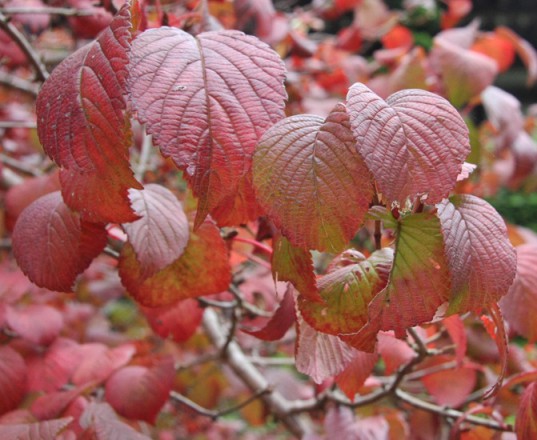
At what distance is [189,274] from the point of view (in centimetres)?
73

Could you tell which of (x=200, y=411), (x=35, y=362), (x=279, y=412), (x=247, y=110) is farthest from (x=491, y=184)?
(x=247, y=110)

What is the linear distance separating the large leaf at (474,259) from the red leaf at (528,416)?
0.23 meters

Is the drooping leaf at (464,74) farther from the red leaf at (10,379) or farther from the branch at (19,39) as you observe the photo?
the red leaf at (10,379)

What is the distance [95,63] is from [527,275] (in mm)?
607

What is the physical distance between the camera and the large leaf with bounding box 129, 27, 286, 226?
0.48 m

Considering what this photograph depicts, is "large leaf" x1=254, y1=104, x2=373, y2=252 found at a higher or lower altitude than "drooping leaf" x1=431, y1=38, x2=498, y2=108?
higher

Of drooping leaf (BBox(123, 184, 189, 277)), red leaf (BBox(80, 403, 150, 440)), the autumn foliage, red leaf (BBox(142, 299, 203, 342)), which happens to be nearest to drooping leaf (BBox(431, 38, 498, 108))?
the autumn foliage

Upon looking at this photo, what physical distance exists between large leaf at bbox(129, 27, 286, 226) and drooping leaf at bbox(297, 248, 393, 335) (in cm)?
16

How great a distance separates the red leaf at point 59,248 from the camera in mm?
677

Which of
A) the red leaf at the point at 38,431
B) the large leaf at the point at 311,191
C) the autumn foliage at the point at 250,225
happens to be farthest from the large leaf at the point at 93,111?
the red leaf at the point at 38,431

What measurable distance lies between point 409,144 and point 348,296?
0.55 ft

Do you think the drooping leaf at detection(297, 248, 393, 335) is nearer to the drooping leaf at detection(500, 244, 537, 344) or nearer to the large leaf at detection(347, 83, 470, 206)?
the large leaf at detection(347, 83, 470, 206)

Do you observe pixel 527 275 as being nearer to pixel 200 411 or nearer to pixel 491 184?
pixel 200 411

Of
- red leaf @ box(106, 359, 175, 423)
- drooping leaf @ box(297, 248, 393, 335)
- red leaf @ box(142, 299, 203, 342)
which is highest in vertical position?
drooping leaf @ box(297, 248, 393, 335)
